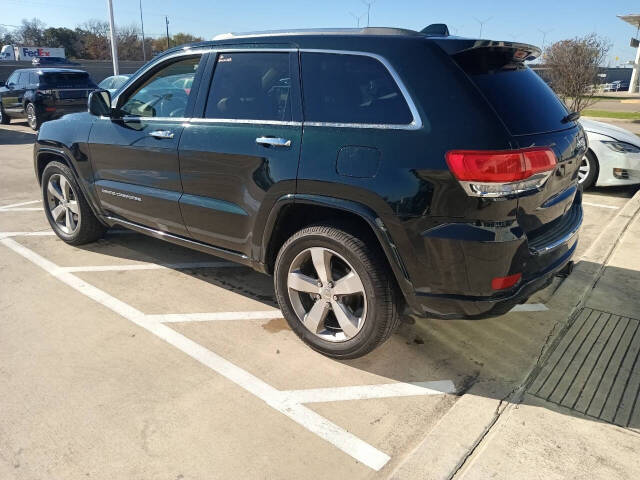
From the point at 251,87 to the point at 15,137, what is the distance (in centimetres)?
1271

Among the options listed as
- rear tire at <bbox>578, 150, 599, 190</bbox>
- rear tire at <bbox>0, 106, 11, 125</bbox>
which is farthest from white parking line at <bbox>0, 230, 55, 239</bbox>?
rear tire at <bbox>0, 106, 11, 125</bbox>

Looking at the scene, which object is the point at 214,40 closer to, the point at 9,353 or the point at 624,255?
the point at 9,353

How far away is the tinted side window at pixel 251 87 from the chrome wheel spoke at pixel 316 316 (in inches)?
44.4

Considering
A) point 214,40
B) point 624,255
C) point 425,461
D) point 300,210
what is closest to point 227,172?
point 300,210

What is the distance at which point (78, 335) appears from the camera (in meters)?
3.35

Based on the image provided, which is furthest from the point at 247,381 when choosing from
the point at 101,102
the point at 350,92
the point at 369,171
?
the point at 101,102

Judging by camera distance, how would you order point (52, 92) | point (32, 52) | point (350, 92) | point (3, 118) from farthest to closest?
point (32, 52) → point (3, 118) → point (52, 92) → point (350, 92)

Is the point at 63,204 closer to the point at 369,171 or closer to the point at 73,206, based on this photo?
the point at 73,206

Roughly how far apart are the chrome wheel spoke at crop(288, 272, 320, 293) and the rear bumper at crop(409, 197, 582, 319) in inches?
24.7

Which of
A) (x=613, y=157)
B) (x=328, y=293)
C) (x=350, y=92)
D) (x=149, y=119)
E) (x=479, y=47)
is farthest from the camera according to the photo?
(x=613, y=157)

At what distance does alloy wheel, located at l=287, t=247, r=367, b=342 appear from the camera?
9.54 ft

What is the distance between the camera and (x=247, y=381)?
9.43 feet

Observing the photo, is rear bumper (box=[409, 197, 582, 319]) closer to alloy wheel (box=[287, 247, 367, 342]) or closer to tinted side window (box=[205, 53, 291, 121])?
alloy wheel (box=[287, 247, 367, 342])

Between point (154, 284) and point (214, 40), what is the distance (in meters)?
1.96
